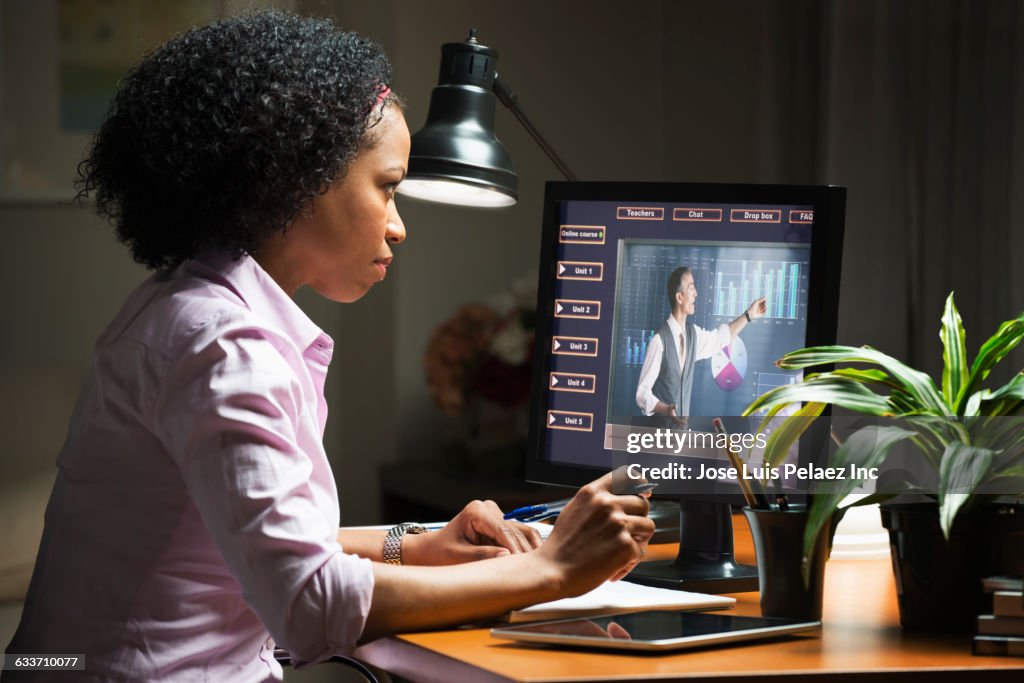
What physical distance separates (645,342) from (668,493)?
201mm

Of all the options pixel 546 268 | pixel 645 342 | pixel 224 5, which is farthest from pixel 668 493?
pixel 224 5

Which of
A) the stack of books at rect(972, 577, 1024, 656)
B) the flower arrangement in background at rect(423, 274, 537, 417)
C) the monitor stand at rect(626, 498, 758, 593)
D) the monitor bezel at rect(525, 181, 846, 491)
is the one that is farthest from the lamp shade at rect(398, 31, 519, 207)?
the flower arrangement in background at rect(423, 274, 537, 417)

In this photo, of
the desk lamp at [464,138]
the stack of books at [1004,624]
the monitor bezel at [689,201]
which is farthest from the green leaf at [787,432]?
the desk lamp at [464,138]

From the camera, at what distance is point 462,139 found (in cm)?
163

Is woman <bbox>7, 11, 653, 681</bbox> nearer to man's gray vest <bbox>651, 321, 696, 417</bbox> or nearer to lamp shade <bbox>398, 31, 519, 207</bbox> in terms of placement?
man's gray vest <bbox>651, 321, 696, 417</bbox>

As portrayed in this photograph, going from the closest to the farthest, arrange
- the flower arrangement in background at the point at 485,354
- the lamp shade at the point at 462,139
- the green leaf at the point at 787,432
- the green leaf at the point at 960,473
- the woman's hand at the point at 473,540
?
the green leaf at the point at 960,473, the green leaf at the point at 787,432, the woman's hand at the point at 473,540, the lamp shade at the point at 462,139, the flower arrangement in background at the point at 485,354

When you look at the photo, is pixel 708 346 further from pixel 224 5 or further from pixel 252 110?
pixel 224 5

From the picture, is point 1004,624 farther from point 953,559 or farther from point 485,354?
point 485,354

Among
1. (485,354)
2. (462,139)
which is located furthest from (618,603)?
(485,354)

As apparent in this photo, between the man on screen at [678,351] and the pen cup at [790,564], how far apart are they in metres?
0.24

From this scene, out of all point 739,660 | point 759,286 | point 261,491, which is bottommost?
point 739,660

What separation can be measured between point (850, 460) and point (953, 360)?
15 centimetres

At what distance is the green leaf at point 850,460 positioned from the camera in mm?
1050

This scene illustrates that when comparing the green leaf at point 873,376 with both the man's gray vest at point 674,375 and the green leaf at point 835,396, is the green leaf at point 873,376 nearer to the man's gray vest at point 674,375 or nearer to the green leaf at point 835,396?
the green leaf at point 835,396
